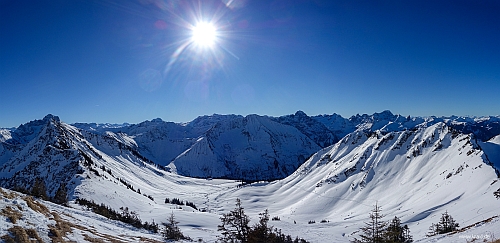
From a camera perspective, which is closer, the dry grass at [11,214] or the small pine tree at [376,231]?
the dry grass at [11,214]

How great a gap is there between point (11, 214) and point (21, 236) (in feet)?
9.19

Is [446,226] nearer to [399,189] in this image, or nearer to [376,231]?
[376,231]

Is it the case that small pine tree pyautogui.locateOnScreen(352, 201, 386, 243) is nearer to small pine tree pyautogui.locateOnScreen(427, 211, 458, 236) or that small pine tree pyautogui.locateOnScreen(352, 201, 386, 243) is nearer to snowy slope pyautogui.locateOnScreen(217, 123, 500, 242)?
small pine tree pyautogui.locateOnScreen(427, 211, 458, 236)

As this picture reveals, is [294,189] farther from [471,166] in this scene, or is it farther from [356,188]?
[471,166]

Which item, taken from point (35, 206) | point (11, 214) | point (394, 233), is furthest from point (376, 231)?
point (35, 206)

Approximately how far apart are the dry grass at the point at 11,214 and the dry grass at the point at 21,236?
3.48ft

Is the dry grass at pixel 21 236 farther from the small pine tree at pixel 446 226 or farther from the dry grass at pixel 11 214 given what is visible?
the small pine tree at pixel 446 226

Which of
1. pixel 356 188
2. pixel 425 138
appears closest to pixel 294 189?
pixel 356 188

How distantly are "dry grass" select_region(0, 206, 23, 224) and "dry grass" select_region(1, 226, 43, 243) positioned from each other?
1060 mm

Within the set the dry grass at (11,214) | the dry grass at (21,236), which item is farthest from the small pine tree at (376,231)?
the dry grass at (11,214)

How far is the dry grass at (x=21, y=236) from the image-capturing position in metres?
14.4

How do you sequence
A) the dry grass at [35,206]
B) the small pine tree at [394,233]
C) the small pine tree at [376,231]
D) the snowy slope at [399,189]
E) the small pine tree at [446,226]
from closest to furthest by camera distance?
the dry grass at [35,206] < the small pine tree at [394,233] < the small pine tree at [376,231] < the small pine tree at [446,226] < the snowy slope at [399,189]

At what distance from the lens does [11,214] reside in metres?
16.7

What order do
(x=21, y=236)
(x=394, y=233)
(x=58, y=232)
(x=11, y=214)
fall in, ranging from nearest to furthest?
(x=21, y=236)
(x=11, y=214)
(x=58, y=232)
(x=394, y=233)
